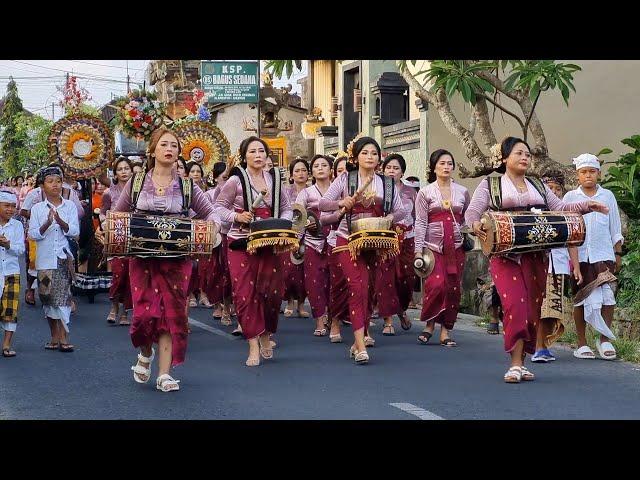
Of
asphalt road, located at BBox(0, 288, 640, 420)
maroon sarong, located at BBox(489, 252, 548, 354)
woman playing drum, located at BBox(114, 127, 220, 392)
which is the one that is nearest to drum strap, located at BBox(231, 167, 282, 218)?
asphalt road, located at BBox(0, 288, 640, 420)

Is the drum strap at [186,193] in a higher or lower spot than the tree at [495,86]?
lower

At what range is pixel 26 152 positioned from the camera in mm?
85812

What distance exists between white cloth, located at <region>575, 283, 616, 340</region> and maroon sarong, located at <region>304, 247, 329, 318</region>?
132 inches

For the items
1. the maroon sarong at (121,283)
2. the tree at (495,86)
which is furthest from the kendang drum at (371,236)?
the tree at (495,86)

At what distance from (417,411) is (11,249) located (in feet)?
16.5

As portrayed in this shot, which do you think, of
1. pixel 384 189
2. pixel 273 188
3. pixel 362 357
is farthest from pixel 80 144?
pixel 362 357

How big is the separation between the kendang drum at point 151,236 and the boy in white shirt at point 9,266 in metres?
2.87

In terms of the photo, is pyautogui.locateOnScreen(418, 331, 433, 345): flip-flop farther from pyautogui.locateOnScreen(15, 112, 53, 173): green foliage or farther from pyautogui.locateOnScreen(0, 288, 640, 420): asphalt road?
pyautogui.locateOnScreen(15, 112, 53, 173): green foliage

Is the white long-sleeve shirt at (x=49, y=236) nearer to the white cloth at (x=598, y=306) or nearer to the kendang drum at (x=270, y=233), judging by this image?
the kendang drum at (x=270, y=233)

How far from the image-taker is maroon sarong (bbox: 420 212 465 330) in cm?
1284

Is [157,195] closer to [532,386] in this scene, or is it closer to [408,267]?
[532,386]

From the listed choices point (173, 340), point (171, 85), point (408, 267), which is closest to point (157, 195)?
point (173, 340)

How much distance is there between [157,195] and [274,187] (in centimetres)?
200

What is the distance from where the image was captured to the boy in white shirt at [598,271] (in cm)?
1163
